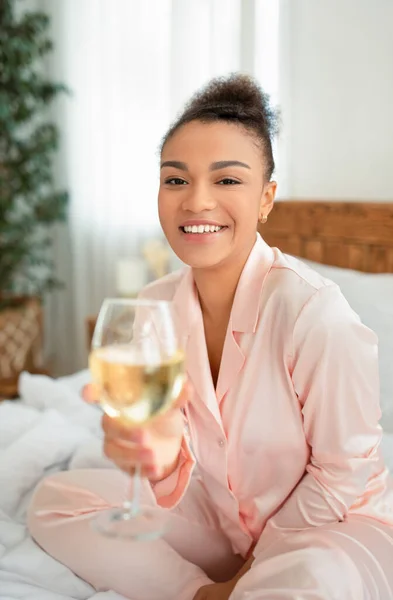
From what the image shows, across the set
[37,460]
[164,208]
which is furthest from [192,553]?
[164,208]

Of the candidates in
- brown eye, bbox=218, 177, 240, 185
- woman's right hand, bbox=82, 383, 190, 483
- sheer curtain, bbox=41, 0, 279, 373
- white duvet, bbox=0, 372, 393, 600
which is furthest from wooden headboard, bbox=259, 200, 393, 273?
woman's right hand, bbox=82, 383, 190, 483

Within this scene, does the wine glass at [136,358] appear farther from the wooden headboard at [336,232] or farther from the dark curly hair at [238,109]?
the wooden headboard at [336,232]

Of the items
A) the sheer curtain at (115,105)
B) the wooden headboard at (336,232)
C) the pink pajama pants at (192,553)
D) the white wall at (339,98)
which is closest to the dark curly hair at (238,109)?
the pink pajama pants at (192,553)

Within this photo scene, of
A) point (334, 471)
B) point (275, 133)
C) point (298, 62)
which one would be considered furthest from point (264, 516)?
point (298, 62)

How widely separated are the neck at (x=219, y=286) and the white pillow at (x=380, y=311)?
0.62 m

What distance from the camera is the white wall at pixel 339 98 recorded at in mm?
2443

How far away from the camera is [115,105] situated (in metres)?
3.56

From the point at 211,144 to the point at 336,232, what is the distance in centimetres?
135

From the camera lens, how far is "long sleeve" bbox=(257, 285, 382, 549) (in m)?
1.11

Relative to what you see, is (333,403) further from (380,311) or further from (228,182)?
(380,311)

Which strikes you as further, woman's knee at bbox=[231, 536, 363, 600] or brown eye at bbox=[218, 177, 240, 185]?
brown eye at bbox=[218, 177, 240, 185]

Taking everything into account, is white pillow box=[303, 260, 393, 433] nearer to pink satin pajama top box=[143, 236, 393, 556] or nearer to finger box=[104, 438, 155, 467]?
pink satin pajama top box=[143, 236, 393, 556]

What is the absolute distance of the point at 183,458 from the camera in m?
1.23

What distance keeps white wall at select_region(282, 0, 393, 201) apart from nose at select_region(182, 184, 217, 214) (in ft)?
4.83
